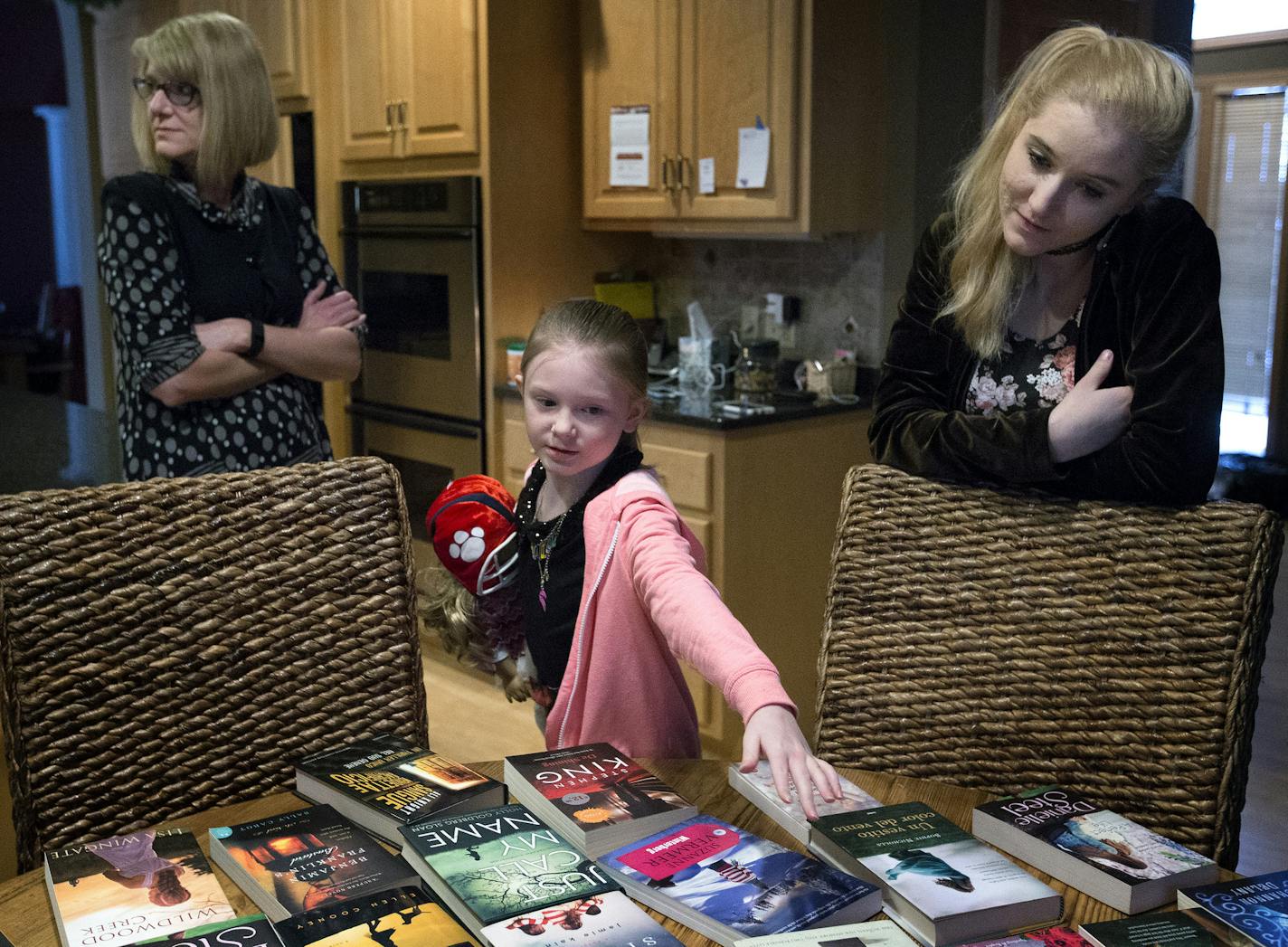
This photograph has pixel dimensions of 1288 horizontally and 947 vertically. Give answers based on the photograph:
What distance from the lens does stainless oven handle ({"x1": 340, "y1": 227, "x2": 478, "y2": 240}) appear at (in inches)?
142

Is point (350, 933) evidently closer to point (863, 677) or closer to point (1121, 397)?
point (863, 677)

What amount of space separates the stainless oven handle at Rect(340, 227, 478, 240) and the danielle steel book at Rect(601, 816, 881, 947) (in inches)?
110

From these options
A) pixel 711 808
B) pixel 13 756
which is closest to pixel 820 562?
pixel 711 808

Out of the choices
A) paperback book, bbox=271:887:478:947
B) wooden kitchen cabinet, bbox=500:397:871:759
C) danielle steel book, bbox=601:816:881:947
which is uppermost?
danielle steel book, bbox=601:816:881:947

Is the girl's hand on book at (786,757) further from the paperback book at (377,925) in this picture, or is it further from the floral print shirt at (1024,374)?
the floral print shirt at (1024,374)

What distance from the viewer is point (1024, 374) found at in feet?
4.80

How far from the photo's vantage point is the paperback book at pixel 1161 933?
862mm

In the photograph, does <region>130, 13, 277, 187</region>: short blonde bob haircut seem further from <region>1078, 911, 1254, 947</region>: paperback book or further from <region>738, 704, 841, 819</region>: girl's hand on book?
<region>1078, 911, 1254, 947</region>: paperback book

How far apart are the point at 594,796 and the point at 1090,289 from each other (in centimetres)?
81

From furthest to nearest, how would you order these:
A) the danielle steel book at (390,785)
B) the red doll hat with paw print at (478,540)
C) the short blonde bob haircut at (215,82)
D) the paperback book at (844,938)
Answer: the short blonde bob haircut at (215,82)
the red doll hat with paw print at (478,540)
the danielle steel book at (390,785)
the paperback book at (844,938)

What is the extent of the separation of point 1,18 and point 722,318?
7.71 meters

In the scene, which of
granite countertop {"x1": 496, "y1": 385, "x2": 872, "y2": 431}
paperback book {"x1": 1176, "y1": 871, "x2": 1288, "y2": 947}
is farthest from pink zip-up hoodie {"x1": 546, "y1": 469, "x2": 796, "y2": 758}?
granite countertop {"x1": 496, "y1": 385, "x2": 872, "y2": 431}

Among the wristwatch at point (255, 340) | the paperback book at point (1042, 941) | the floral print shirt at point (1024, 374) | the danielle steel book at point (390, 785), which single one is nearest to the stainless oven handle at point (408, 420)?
the wristwatch at point (255, 340)

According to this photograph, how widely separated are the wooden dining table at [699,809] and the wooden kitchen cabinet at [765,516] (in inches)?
65.9
